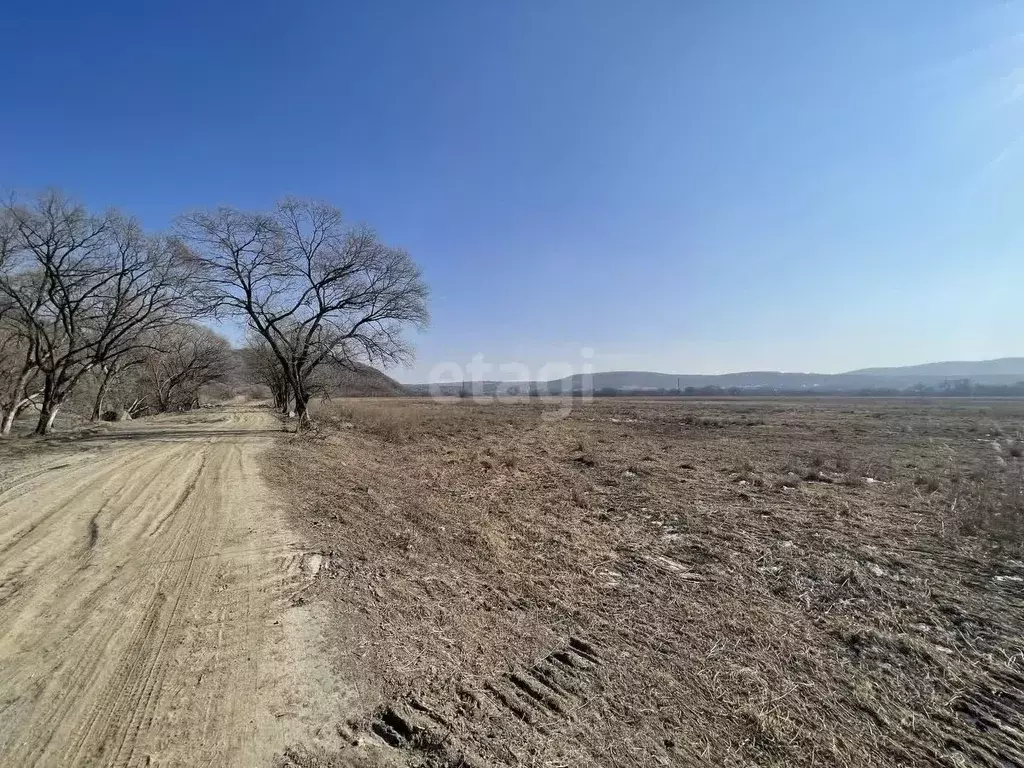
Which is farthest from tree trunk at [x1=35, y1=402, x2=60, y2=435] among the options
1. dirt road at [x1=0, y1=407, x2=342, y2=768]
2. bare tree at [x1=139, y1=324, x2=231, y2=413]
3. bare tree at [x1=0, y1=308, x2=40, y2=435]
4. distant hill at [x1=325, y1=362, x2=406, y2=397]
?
bare tree at [x1=139, y1=324, x2=231, y2=413]

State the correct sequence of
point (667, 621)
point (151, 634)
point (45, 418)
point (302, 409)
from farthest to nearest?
point (302, 409)
point (45, 418)
point (667, 621)
point (151, 634)

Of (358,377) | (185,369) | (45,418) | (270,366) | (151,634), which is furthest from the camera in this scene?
(185,369)

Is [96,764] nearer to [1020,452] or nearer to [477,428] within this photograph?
[477,428]

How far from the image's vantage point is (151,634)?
12.3ft

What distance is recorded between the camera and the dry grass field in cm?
293

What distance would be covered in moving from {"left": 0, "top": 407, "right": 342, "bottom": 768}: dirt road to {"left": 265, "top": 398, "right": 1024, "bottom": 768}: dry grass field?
371mm

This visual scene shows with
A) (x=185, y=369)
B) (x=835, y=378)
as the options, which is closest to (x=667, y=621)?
(x=185, y=369)

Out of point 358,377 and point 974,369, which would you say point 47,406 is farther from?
point 974,369

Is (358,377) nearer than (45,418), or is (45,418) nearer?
(45,418)

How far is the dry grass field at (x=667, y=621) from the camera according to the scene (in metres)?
2.93

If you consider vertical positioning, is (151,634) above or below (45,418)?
below

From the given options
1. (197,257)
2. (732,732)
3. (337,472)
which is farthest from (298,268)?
(732,732)

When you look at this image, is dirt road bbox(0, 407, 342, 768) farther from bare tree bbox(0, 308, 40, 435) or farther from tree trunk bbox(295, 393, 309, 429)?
bare tree bbox(0, 308, 40, 435)

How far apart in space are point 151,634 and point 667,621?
15.2 ft
